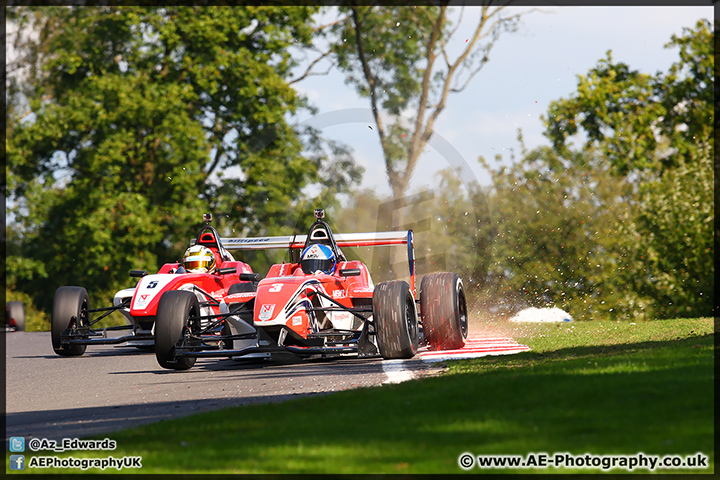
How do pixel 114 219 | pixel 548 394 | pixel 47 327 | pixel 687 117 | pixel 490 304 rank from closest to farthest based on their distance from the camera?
pixel 548 394 < pixel 490 304 < pixel 687 117 < pixel 114 219 < pixel 47 327

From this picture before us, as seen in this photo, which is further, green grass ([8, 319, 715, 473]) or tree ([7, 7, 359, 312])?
tree ([7, 7, 359, 312])

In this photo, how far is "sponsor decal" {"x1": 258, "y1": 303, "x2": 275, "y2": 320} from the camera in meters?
11.3

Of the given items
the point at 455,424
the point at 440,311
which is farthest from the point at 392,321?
the point at 455,424

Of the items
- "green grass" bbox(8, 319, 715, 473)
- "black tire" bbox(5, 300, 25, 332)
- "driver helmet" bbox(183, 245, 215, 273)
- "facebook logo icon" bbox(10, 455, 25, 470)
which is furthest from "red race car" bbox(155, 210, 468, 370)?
"black tire" bbox(5, 300, 25, 332)

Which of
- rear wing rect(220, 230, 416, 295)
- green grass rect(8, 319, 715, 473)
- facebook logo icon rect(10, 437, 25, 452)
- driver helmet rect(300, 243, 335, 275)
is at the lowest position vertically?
facebook logo icon rect(10, 437, 25, 452)

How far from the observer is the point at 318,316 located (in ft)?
41.3

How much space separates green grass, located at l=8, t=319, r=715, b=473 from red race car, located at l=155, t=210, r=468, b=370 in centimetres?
231

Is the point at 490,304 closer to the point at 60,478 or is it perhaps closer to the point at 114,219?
the point at 114,219

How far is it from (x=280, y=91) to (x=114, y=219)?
7.63 m

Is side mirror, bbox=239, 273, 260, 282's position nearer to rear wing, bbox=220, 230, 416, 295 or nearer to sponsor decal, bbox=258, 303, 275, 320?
rear wing, bbox=220, 230, 416, 295

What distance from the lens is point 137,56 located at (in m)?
32.9

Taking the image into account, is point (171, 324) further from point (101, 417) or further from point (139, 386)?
point (101, 417)

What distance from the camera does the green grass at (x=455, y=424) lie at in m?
5.55

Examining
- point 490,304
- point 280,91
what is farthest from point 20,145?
point 490,304
